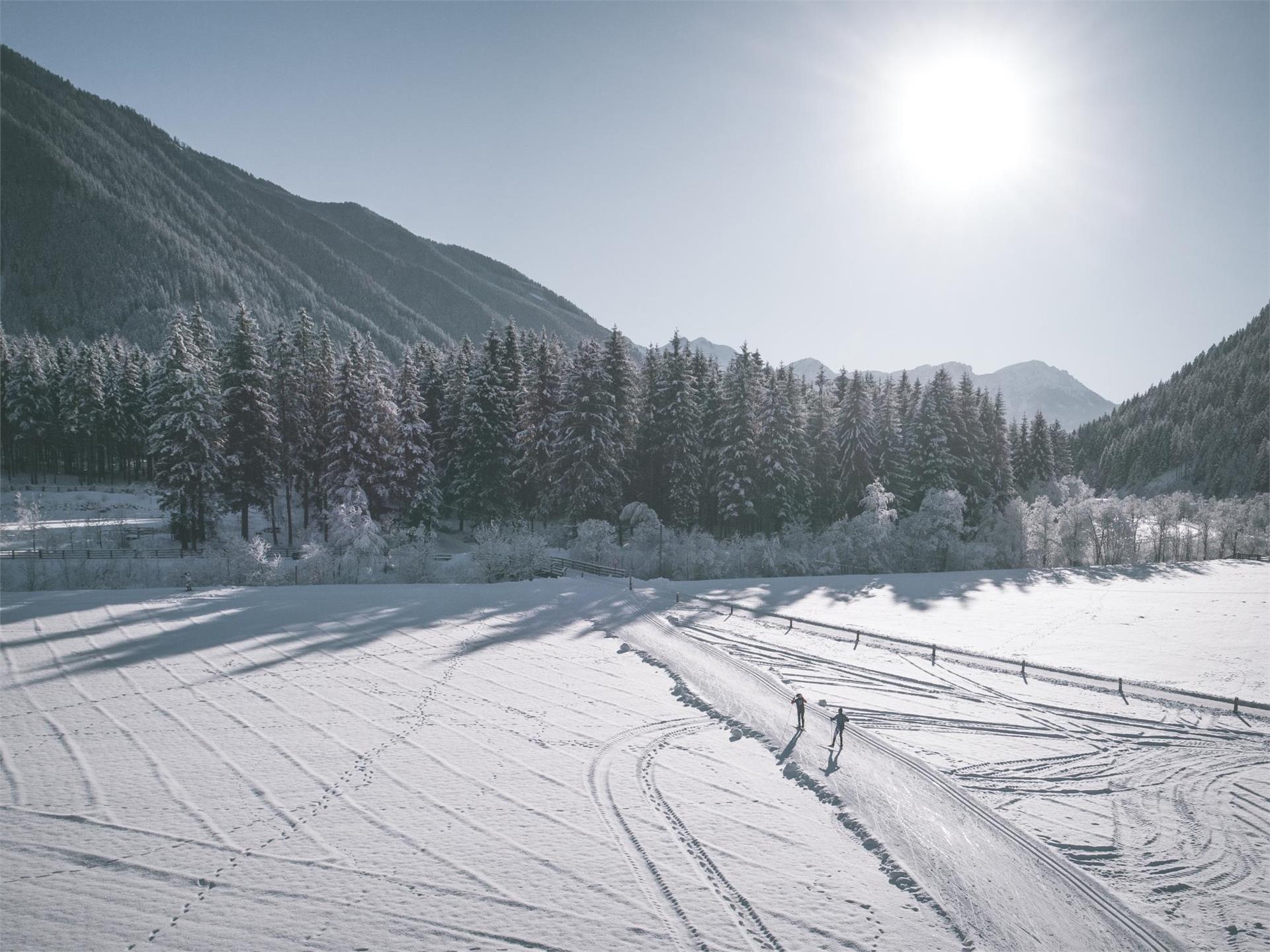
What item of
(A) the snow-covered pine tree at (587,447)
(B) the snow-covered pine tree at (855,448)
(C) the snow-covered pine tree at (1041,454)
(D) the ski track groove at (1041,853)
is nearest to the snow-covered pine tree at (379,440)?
(A) the snow-covered pine tree at (587,447)

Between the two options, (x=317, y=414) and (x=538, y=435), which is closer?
(x=317, y=414)

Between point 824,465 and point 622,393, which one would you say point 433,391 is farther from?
point 824,465

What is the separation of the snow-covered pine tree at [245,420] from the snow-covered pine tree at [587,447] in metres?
19.2

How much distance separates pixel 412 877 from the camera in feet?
34.7

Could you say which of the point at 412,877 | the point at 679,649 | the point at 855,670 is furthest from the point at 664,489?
the point at 412,877

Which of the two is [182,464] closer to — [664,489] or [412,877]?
[664,489]

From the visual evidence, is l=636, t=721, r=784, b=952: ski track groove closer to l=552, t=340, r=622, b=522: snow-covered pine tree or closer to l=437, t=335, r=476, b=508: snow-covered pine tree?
l=552, t=340, r=622, b=522: snow-covered pine tree

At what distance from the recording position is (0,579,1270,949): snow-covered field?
31.8ft

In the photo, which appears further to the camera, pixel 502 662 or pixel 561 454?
pixel 561 454

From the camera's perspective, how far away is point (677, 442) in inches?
1683

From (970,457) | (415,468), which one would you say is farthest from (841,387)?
(415,468)

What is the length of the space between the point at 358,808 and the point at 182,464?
109ft

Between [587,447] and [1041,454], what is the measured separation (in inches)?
2200

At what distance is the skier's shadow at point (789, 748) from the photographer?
15195 mm
